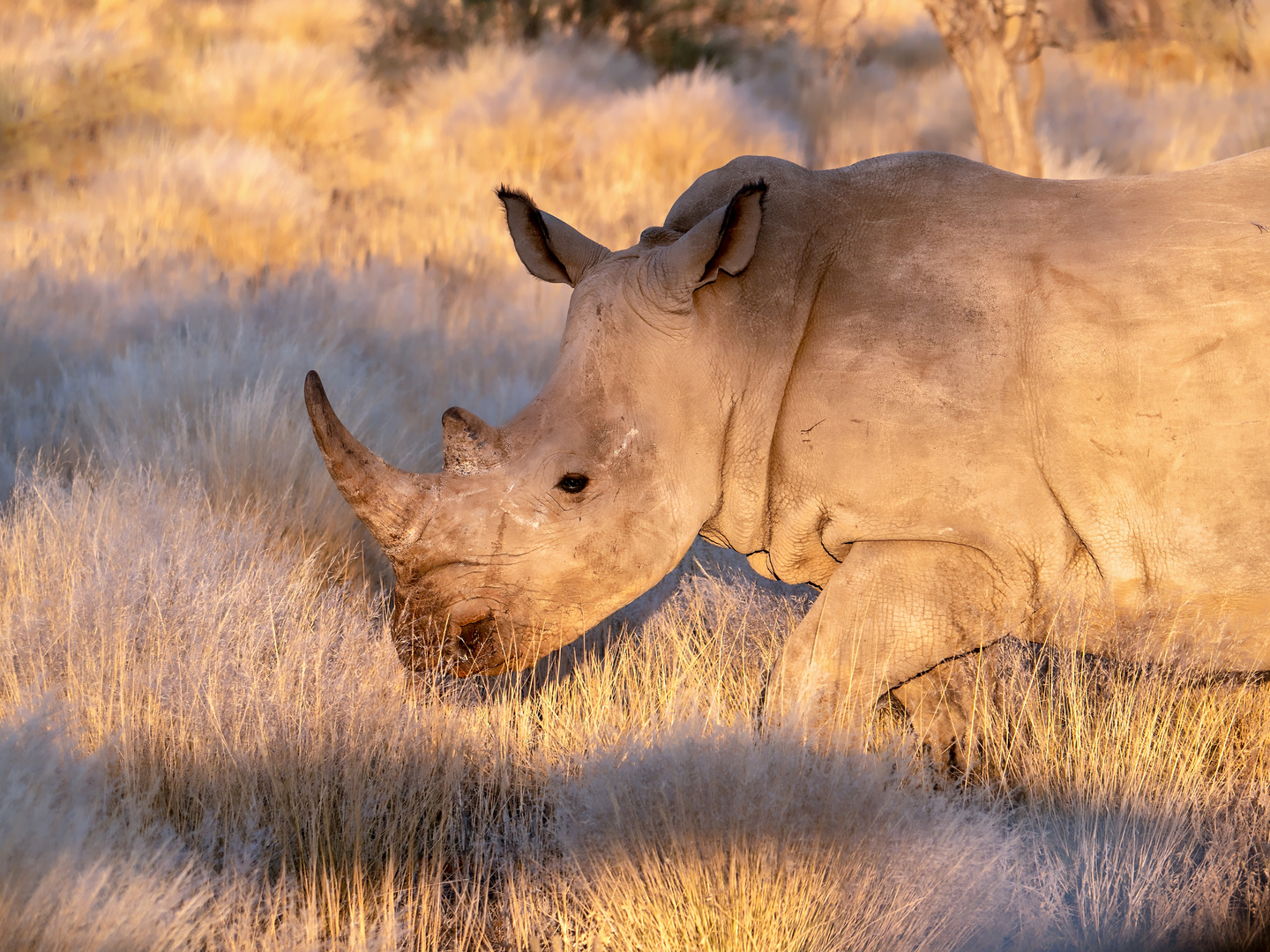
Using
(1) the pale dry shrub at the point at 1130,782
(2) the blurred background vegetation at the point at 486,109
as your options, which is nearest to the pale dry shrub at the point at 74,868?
(1) the pale dry shrub at the point at 1130,782

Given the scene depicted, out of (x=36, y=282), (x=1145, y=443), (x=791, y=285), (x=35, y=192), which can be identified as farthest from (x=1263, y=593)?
(x=35, y=192)

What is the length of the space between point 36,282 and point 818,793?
731 centimetres

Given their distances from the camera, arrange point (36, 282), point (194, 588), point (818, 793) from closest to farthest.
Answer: point (818, 793)
point (194, 588)
point (36, 282)

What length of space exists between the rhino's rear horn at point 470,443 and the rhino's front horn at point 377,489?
0.09m

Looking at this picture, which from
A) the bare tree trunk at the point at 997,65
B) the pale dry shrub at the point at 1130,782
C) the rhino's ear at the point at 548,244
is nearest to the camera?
the pale dry shrub at the point at 1130,782

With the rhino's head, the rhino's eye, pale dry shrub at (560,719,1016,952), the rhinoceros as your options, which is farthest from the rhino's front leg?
the rhino's eye

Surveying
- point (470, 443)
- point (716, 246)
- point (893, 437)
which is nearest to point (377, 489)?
point (470, 443)

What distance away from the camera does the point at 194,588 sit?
13.3ft

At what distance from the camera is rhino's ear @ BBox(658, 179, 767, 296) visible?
308 centimetres

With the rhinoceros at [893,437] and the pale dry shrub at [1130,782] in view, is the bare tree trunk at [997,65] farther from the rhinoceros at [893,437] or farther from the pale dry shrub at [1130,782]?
the pale dry shrub at [1130,782]

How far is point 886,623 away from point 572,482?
930 mm

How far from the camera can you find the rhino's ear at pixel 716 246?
10.1 ft

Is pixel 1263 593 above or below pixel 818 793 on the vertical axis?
above

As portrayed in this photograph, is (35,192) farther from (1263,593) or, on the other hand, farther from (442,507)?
(1263,593)
